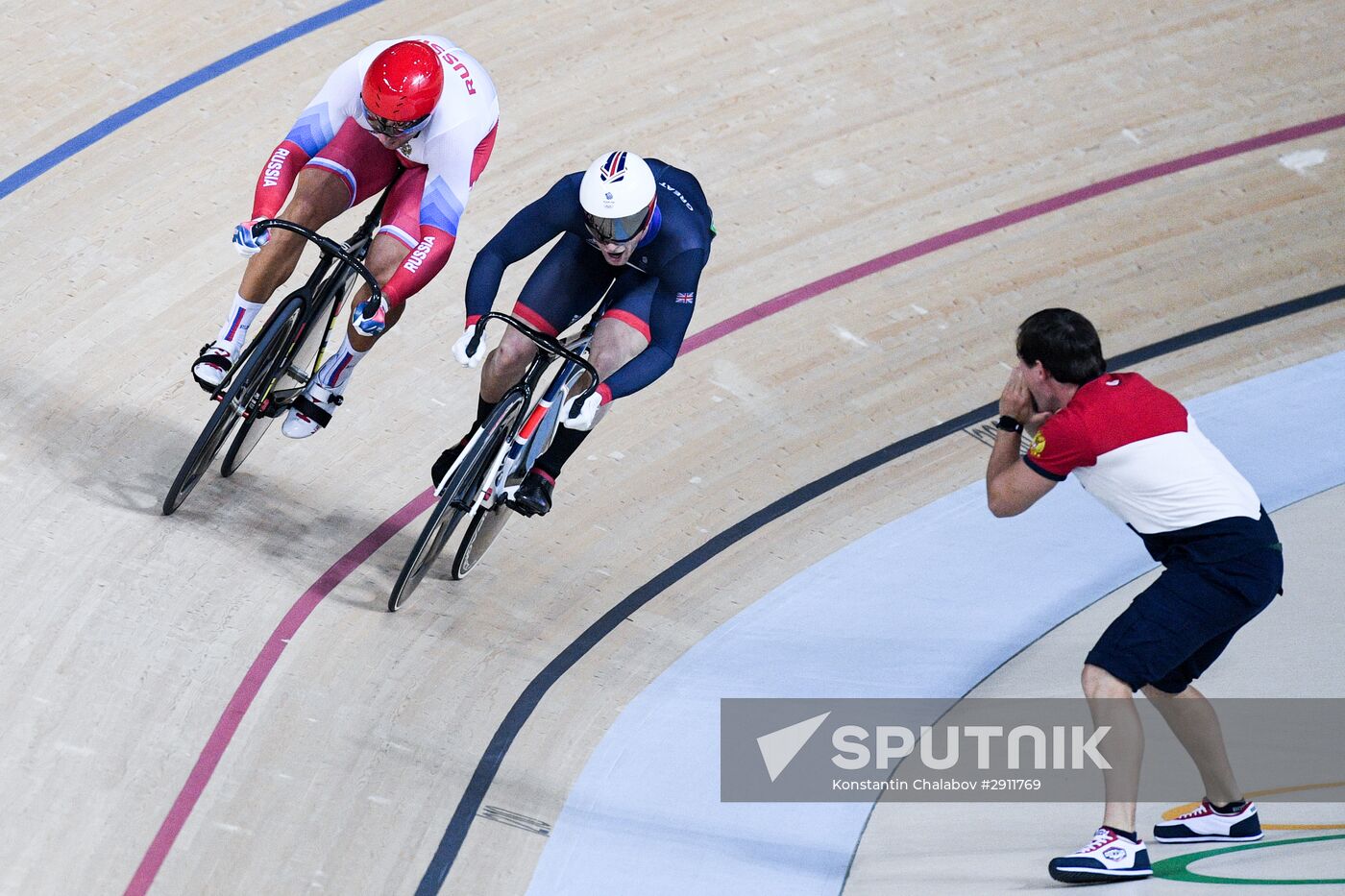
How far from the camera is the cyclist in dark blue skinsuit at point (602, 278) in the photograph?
3.75 meters

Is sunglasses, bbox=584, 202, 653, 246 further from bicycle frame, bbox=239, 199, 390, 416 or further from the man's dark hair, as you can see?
the man's dark hair

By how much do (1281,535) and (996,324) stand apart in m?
1.34

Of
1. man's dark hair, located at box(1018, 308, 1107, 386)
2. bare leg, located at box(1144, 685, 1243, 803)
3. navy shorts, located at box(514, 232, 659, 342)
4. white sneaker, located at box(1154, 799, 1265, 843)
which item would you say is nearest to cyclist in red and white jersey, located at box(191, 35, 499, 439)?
navy shorts, located at box(514, 232, 659, 342)

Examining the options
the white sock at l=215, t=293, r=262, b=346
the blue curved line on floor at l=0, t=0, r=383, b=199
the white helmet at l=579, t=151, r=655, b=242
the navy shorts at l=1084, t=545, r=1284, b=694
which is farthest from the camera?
the blue curved line on floor at l=0, t=0, r=383, b=199

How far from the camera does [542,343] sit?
12.5 feet

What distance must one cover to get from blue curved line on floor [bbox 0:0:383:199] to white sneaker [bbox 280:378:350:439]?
5.82 ft

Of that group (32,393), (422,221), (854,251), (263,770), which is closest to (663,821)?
(263,770)

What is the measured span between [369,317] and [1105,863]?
220 centimetres

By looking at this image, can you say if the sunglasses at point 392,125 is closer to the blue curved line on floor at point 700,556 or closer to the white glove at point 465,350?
the white glove at point 465,350

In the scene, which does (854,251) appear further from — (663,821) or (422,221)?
(663,821)

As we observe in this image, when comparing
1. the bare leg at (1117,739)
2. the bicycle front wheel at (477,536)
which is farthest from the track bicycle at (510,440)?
the bare leg at (1117,739)

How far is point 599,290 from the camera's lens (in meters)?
4.17

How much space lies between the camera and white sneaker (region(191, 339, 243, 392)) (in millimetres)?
4027

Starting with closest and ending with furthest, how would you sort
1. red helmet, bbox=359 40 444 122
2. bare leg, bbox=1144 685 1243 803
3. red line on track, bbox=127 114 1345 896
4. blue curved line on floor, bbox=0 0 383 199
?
bare leg, bbox=1144 685 1243 803, red line on track, bbox=127 114 1345 896, red helmet, bbox=359 40 444 122, blue curved line on floor, bbox=0 0 383 199
